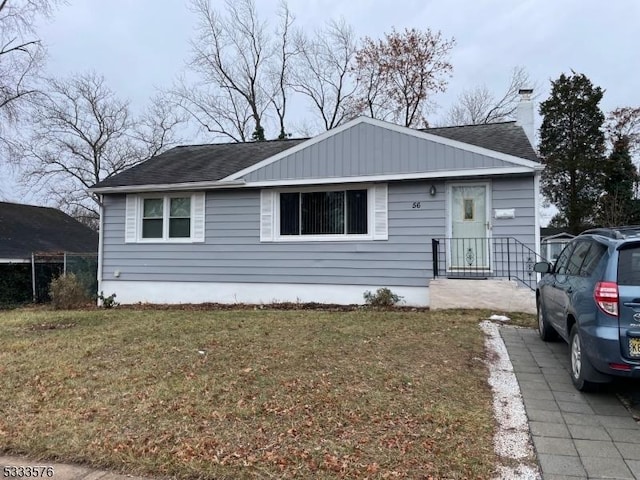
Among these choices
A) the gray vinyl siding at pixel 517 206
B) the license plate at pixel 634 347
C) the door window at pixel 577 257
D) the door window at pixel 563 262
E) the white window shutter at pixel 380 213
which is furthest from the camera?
the white window shutter at pixel 380 213

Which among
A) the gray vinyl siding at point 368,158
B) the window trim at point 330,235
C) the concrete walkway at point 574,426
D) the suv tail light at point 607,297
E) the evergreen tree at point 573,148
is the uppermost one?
the evergreen tree at point 573,148

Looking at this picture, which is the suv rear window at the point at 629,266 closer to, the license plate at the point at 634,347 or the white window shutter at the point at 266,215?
the license plate at the point at 634,347

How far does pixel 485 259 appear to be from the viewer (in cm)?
990

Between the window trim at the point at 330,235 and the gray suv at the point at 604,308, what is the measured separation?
5.69 m

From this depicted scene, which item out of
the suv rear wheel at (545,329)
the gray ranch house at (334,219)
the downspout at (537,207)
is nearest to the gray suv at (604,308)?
the suv rear wheel at (545,329)

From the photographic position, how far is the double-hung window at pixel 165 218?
11.8 meters

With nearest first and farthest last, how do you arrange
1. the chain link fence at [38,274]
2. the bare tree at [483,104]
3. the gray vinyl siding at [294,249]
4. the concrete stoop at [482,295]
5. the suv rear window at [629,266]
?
the suv rear window at [629,266] < the concrete stoop at [482,295] < the gray vinyl siding at [294,249] < the chain link fence at [38,274] < the bare tree at [483,104]

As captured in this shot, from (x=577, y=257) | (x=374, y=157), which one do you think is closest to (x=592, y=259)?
(x=577, y=257)

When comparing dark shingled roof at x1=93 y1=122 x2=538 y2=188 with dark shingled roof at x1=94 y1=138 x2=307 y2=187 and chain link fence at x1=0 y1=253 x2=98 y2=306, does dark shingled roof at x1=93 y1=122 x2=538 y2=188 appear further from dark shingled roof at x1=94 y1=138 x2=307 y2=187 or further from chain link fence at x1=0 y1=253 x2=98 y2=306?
chain link fence at x1=0 y1=253 x2=98 y2=306

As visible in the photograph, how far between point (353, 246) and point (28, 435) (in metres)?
7.78

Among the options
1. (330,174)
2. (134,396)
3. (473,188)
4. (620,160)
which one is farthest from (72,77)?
(620,160)

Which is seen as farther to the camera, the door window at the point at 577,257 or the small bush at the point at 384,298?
the small bush at the point at 384,298

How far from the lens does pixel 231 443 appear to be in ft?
11.1

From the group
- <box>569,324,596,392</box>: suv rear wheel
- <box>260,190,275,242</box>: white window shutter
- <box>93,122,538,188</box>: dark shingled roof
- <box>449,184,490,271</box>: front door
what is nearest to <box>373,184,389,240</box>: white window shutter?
<box>449,184,490,271</box>: front door
